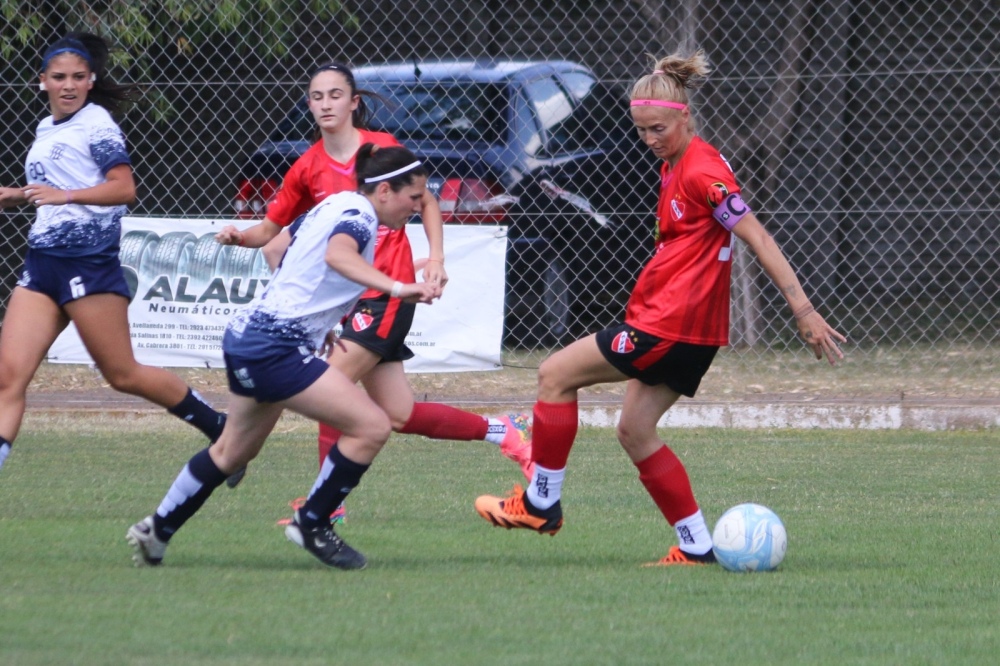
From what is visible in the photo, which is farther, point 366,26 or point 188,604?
point 366,26

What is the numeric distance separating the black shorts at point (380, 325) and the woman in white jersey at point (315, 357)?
3.18ft

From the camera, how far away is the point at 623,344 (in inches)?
193

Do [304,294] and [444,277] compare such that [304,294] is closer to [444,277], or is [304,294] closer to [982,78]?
[444,277]

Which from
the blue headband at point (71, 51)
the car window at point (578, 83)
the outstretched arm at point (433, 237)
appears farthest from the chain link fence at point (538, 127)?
the blue headband at point (71, 51)

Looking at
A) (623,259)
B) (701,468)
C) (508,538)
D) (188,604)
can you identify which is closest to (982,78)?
(623,259)

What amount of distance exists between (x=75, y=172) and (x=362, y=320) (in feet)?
4.00

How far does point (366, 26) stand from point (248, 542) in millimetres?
6738

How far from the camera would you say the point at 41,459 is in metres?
7.46

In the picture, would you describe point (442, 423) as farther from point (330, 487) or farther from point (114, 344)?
point (330, 487)

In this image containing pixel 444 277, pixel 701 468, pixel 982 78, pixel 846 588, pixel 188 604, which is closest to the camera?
pixel 188 604

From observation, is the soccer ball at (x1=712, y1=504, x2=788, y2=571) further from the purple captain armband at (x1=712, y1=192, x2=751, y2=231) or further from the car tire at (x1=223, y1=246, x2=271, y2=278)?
the car tire at (x1=223, y1=246, x2=271, y2=278)

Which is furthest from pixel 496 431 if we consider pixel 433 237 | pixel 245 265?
pixel 245 265

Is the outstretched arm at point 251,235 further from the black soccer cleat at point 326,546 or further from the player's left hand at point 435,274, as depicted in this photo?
the black soccer cleat at point 326,546

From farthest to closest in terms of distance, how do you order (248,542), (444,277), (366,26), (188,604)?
1. (366,26)
2. (248,542)
3. (444,277)
4. (188,604)
